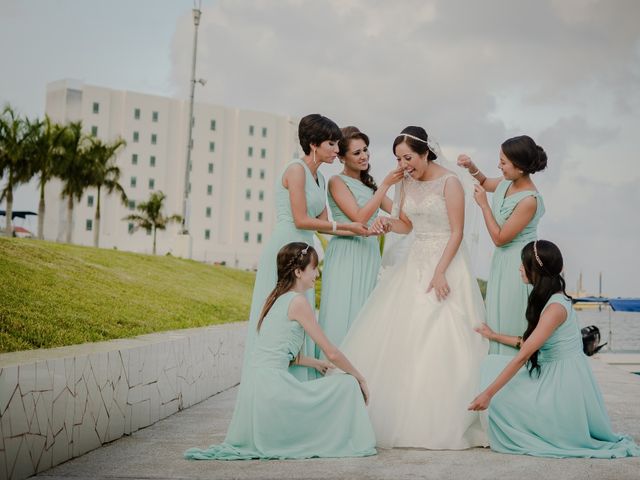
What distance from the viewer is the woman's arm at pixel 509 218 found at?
5.93 m

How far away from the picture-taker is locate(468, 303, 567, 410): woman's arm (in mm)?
5324

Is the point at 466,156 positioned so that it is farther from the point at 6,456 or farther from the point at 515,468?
the point at 6,456

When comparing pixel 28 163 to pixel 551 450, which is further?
pixel 28 163

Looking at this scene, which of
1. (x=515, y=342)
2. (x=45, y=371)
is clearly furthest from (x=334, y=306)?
(x=45, y=371)

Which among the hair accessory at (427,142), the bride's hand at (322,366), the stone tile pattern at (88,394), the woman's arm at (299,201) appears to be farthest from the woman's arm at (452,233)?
the stone tile pattern at (88,394)

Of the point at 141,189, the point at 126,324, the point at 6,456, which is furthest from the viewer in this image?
the point at 141,189

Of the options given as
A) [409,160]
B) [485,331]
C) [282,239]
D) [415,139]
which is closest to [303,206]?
[282,239]

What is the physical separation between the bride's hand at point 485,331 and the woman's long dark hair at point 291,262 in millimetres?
1561

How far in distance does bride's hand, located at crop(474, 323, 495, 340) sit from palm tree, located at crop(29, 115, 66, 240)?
126ft

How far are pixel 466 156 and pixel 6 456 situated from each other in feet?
13.7

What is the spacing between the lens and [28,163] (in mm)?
40031

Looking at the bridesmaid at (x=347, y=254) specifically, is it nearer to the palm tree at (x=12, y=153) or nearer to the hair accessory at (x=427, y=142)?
the hair accessory at (x=427, y=142)

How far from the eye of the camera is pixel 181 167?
77812 millimetres

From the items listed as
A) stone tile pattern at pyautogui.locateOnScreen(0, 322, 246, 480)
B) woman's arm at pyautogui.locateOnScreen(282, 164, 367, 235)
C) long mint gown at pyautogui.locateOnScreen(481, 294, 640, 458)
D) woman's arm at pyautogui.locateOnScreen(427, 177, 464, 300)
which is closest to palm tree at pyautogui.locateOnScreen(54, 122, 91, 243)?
stone tile pattern at pyautogui.locateOnScreen(0, 322, 246, 480)
